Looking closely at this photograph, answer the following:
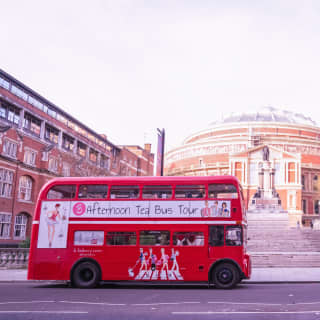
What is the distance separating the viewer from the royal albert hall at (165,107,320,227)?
73562mm

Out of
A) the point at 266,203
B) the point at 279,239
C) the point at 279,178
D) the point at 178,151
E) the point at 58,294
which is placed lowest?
the point at 58,294

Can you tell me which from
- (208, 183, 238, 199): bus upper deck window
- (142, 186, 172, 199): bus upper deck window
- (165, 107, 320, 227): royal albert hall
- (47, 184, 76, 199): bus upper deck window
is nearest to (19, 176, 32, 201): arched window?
(47, 184, 76, 199): bus upper deck window

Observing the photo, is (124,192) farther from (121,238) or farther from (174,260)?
(174,260)

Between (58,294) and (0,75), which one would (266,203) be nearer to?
(0,75)

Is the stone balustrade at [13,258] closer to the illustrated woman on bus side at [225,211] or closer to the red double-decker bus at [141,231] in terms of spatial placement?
the red double-decker bus at [141,231]

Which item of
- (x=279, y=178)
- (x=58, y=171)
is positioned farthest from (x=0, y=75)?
(x=279, y=178)

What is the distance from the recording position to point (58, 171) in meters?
48.1

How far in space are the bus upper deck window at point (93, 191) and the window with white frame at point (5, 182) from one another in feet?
75.8

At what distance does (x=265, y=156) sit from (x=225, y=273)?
1904 inches

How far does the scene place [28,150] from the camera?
42.7m

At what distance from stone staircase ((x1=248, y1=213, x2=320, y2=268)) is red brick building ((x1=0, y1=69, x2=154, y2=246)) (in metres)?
20.4

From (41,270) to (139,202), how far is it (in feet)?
15.9

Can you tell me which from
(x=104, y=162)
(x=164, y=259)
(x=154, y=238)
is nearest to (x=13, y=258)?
(x=154, y=238)

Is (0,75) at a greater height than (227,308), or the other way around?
(0,75)
